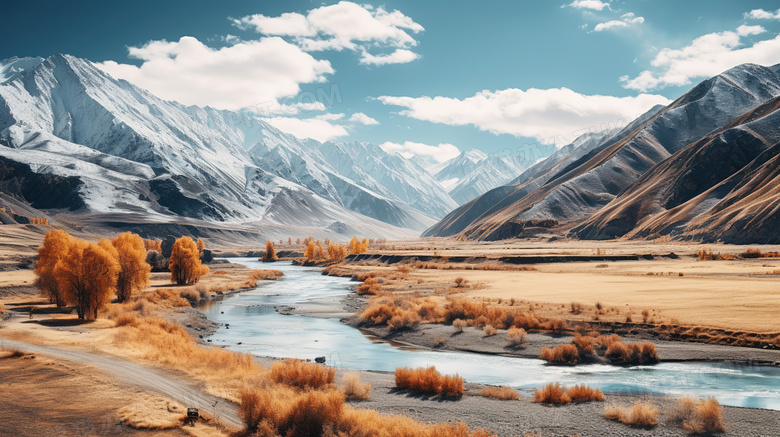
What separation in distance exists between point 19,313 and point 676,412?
5667cm

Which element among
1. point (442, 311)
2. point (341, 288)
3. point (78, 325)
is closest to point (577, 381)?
point (442, 311)

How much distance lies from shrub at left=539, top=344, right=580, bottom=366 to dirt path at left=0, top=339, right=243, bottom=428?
68.9ft

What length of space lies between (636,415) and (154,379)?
72.9 feet

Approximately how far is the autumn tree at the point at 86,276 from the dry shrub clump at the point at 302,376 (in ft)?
101

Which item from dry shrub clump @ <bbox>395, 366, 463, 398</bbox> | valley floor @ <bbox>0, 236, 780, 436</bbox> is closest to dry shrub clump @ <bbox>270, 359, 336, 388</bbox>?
valley floor @ <bbox>0, 236, 780, 436</bbox>

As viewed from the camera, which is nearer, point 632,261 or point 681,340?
point 681,340

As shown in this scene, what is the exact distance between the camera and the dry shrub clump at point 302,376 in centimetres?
2266

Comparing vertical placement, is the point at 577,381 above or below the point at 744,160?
below

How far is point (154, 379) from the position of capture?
77.2 ft

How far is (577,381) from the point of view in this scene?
2691 centimetres

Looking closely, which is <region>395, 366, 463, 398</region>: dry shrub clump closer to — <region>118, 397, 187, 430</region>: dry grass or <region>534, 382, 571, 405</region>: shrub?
<region>534, 382, 571, 405</region>: shrub

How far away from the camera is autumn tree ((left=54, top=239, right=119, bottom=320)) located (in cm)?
4422

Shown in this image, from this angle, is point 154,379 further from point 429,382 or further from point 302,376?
point 429,382

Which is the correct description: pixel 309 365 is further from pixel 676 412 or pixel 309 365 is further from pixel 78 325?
pixel 78 325
